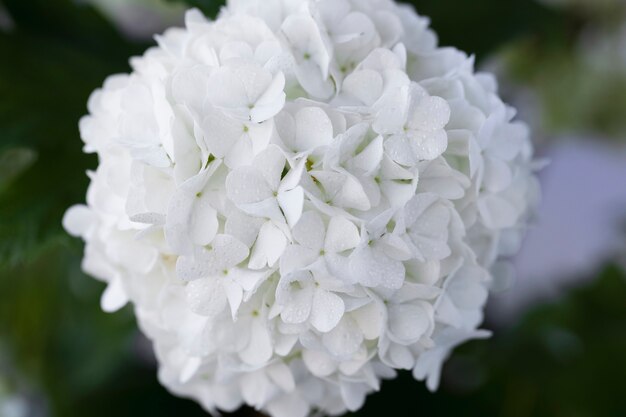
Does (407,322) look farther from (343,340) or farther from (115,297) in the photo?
(115,297)

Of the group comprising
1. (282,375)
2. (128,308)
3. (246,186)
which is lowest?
(128,308)

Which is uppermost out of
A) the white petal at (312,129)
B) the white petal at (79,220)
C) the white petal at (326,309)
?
the white petal at (312,129)

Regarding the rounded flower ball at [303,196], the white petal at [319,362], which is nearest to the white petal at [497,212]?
the rounded flower ball at [303,196]

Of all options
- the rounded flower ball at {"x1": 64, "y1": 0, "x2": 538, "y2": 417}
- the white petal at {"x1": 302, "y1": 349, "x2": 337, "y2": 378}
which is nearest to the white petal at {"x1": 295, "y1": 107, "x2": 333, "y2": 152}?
the rounded flower ball at {"x1": 64, "y1": 0, "x2": 538, "y2": 417}

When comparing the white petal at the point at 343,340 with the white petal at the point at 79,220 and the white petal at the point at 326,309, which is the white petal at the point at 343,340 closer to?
the white petal at the point at 326,309

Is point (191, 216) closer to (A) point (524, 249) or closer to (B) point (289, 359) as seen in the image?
(B) point (289, 359)

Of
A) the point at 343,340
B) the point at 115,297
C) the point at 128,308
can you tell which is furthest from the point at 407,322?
the point at 128,308
